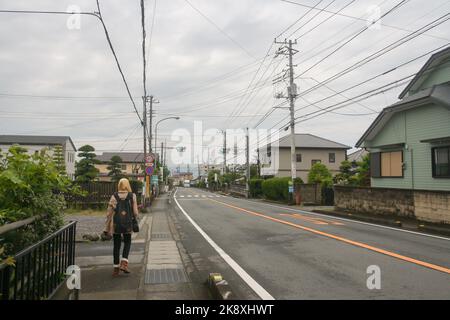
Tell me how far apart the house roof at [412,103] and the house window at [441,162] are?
2.07 metres

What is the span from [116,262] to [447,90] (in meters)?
17.0

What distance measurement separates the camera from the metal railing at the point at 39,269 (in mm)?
3445

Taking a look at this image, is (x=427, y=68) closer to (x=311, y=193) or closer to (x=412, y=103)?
(x=412, y=103)

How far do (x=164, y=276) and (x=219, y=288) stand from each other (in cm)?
175

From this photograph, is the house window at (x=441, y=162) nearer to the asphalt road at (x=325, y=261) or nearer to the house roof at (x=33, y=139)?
the asphalt road at (x=325, y=261)

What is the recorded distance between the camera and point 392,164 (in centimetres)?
2092

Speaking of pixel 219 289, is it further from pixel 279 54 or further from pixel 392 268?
pixel 279 54

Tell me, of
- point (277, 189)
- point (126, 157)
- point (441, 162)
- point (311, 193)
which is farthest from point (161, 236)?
point (126, 157)

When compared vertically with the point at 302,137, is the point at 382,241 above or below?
below

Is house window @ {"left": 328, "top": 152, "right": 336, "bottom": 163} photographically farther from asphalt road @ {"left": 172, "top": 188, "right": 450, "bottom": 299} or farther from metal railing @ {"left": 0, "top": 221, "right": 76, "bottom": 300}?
metal railing @ {"left": 0, "top": 221, "right": 76, "bottom": 300}

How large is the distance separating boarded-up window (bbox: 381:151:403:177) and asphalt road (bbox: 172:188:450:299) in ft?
26.2

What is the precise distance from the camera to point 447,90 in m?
17.5
